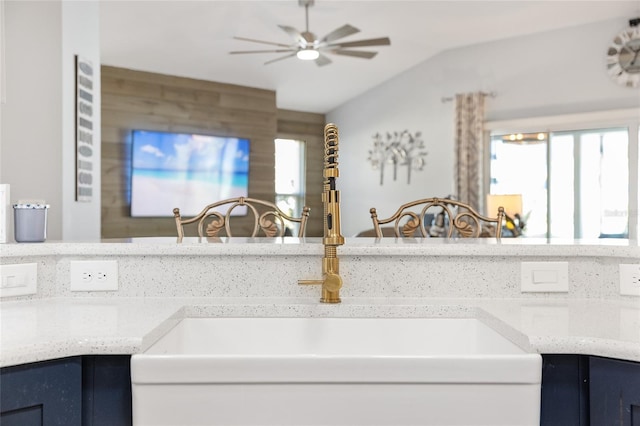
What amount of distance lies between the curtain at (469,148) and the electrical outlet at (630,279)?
5.03 metres

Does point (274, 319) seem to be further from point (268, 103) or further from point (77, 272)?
point (268, 103)

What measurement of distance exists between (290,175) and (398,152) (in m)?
2.07

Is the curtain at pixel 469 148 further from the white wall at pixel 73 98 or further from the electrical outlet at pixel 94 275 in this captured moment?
the electrical outlet at pixel 94 275

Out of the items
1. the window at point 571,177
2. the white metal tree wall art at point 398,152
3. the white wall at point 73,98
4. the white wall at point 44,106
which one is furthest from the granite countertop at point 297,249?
the white metal tree wall art at point 398,152

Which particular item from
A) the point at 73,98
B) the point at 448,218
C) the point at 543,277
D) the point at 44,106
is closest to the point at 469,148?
the point at 448,218

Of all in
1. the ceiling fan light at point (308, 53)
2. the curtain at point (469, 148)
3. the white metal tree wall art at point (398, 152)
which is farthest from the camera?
the white metal tree wall art at point (398, 152)

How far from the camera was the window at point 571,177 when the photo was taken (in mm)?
5398

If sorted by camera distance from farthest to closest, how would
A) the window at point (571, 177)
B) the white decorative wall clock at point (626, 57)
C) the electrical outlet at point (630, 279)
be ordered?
the window at point (571, 177) < the white decorative wall clock at point (626, 57) < the electrical outlet at point (630, 279)

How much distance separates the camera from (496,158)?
6.25 meters

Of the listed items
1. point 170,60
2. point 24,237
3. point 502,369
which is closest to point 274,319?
point 502,369

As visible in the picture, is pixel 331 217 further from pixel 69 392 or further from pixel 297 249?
pixel 69 392

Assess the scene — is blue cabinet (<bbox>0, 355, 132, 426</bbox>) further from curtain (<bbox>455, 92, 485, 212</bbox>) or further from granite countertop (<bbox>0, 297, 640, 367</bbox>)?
curtain (<bbox>455, 92, 485, 212</bbox>)

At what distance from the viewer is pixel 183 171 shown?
251 inches

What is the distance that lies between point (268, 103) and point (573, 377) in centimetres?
660
